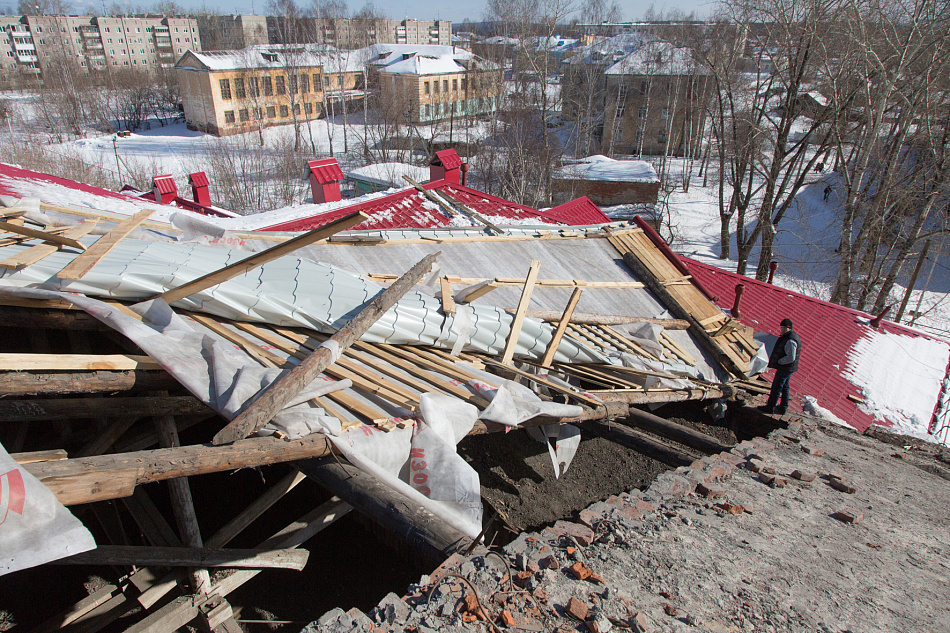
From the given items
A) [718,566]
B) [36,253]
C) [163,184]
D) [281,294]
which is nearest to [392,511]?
[281,294]

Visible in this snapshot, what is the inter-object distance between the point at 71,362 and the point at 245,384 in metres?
1.12

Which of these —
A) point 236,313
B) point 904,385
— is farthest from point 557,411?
point 904,385

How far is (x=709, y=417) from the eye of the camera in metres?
7.65

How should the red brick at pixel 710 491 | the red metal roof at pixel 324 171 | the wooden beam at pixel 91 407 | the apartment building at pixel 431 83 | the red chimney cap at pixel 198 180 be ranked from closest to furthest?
1. the wooden beam at pixel 91 407
2. the red brick at pixel 710 491
3. the red metal roof at pixel 324 171
4. the red chimney cap at pixel 198 180
5. the apartment building at pixel 431 83

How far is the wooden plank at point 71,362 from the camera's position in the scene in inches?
134

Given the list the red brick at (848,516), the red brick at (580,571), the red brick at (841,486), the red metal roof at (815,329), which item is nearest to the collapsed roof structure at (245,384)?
the red brick at (580,571)

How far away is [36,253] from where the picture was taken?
450cm

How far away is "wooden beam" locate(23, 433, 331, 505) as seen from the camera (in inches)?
103

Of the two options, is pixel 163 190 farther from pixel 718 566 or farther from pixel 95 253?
pixel 718 566

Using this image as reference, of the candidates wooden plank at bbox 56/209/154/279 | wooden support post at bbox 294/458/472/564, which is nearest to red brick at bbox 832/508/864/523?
wooden support post at bbox 294/458/472/564

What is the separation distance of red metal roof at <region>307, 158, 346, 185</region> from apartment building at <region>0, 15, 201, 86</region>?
71.5 m

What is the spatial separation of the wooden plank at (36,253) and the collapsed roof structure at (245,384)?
0.09 ft

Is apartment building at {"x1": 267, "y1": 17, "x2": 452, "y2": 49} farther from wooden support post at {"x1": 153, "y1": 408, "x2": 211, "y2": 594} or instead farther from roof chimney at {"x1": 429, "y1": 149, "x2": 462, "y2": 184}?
wooden support post at {"x1": 153, "y1": 408, "x2": 211, "y2": 594}

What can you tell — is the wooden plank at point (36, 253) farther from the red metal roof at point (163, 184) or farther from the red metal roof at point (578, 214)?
the red metal roof at point (163, 184)
